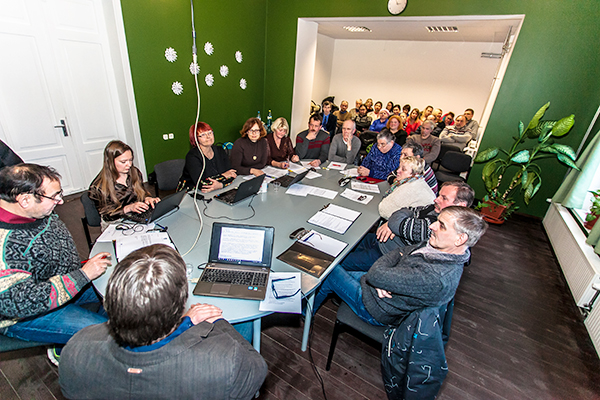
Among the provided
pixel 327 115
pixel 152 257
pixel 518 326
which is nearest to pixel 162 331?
pixel 152 257

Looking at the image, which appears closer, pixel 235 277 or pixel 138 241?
pixel 235 277

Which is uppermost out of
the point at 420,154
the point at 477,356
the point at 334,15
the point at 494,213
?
the point at 334,15

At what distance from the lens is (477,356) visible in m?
2.19

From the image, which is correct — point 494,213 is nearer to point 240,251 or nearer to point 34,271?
point 240,251

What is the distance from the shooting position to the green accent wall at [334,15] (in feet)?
12.1

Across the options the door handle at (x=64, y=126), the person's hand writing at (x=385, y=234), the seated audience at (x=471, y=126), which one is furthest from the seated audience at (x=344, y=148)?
the seated audience at (x=471, y=126)

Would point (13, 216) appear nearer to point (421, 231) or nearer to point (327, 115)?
point (421, 231)

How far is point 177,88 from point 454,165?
465cm

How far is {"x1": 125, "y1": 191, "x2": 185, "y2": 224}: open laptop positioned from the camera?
1986 millimetres

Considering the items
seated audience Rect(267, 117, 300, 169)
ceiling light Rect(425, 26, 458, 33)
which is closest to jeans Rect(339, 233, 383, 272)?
seated audience Rect(267, 117, 300, 169)

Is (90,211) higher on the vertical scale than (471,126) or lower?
lower

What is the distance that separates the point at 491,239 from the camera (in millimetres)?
3848

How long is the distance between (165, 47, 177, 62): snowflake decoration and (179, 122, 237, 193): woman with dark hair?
2037 millimetres

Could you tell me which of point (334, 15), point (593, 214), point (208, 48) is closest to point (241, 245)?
point (593, 214)
